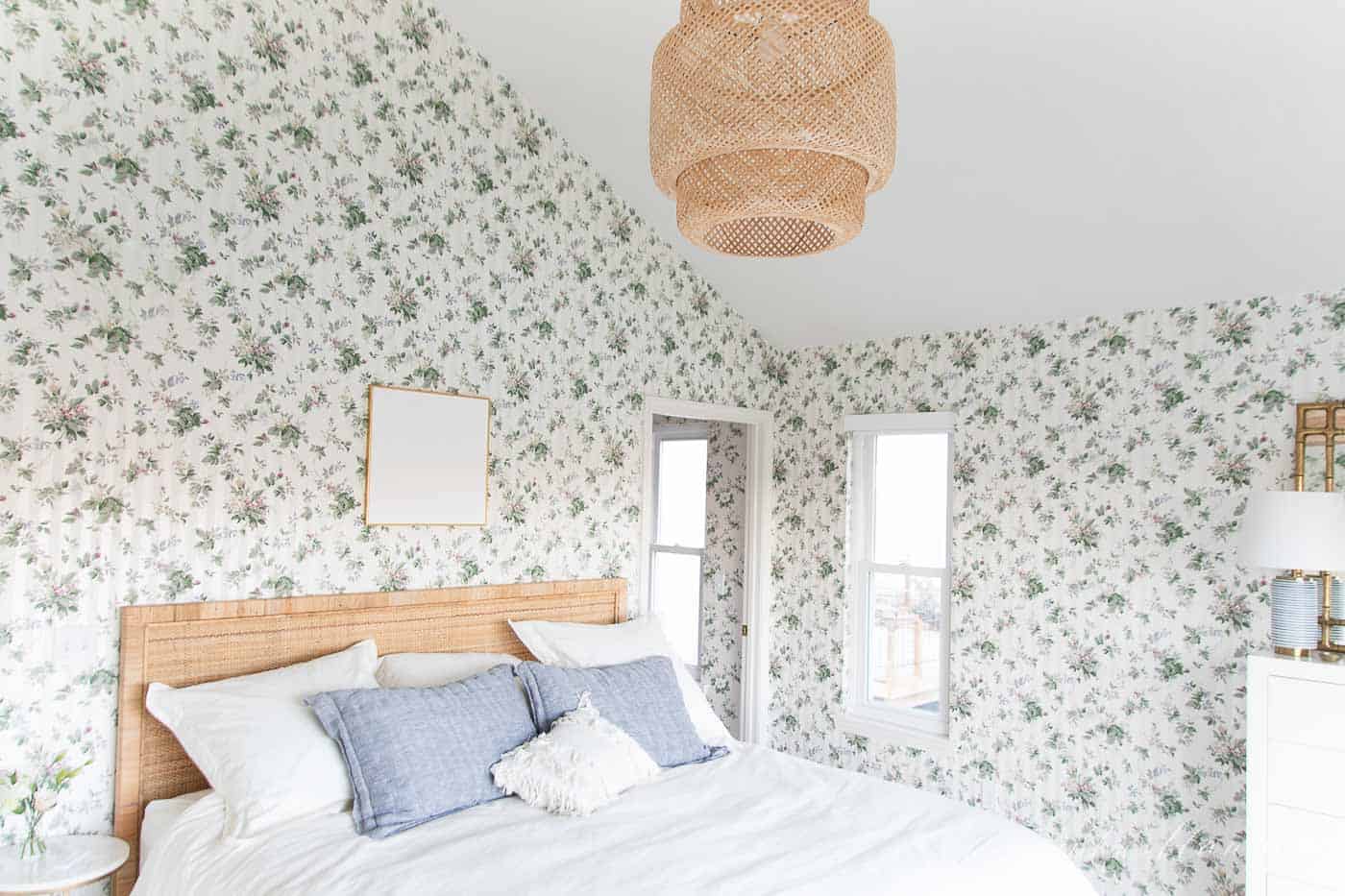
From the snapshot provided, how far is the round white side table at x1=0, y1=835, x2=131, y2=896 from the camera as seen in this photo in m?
2.32

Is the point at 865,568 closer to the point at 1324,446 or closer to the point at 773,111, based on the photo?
the point at 1324,446

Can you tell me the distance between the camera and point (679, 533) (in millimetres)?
5609

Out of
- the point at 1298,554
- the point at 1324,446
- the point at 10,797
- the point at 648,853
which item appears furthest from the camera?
the point at 1324,446

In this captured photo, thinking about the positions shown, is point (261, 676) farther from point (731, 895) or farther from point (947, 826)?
point (947, 826)

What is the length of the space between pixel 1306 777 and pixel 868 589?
1920mm

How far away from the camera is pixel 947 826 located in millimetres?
2621

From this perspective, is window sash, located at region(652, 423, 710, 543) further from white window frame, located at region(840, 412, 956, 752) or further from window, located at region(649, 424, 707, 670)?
white window frame, located at region(840, 412, 956, 752)

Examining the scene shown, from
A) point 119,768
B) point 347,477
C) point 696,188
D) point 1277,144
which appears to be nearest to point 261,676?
point 119,768

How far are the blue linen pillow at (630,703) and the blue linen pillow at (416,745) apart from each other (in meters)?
0.15

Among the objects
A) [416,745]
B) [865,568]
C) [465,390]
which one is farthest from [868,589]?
[416,745]

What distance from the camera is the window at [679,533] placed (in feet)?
17.9

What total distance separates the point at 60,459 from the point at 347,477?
0.86 meters

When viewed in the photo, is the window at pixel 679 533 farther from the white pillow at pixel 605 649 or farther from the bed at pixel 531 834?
the bed at pixel 531 834

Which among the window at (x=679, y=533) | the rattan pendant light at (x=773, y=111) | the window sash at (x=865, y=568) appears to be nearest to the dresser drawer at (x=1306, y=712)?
the window sash at (x=865, y=568)
